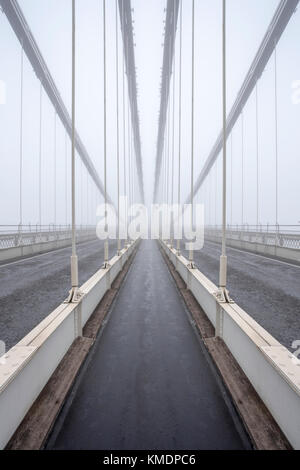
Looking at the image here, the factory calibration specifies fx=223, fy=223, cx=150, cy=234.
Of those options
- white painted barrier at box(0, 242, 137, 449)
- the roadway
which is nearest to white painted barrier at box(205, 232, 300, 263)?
the roadway

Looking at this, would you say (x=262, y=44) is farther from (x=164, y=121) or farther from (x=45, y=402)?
(x=45, y=402)

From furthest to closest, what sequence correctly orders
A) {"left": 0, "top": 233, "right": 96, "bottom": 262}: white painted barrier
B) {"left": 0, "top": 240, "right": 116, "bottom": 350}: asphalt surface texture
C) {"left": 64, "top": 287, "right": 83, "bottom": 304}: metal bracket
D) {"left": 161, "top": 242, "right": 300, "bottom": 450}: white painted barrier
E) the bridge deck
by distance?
1. {"left": 0, "top": 233, "right": 96, "bottom": 262}: white painted barrier
2. {"left": 0, "top": 240, "right": 116, "bottom": 350}: asphalt surface texture
3. {"left": 64, "top": 287, "right": 83, "bottom": 304}: metal bracket
4. the bridge deck
5. {"left": 161, "top": 242, "right": 300, "bottom": 450}: white painted barrier

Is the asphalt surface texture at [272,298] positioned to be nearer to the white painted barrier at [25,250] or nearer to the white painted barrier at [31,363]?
the white painted barrier at [31,363]

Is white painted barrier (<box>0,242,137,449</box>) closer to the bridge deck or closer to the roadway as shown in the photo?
the bridge deck

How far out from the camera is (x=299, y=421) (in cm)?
133

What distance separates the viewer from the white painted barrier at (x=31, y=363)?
142 cm

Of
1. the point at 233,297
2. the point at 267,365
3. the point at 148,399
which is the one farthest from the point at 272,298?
the point at 148,399

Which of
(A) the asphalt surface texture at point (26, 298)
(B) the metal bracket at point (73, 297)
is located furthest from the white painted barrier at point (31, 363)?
(A) the asphalt surface texture at point (26, 298)

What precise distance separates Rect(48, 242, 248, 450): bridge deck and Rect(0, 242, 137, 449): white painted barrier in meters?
0.29

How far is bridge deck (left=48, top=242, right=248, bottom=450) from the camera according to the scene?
1545mm

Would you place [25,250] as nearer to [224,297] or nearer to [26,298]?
[26,298]

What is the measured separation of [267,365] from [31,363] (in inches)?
70.7

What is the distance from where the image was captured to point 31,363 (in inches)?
66.8
